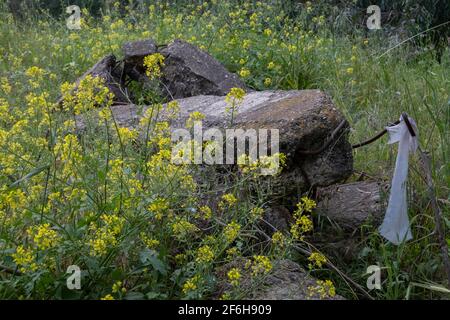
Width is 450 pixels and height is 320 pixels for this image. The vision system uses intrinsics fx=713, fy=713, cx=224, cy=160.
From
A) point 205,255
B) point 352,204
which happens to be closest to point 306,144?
point 352,204

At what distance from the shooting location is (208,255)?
8.10 ft

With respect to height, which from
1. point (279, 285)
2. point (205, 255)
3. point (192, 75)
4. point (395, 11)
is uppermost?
point (395, 11)

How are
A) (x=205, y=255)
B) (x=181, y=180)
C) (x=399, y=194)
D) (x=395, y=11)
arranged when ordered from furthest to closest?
(x=395, y=11) < (x=399, y=194) < (x=181, y=180) < (x=205, y=255)

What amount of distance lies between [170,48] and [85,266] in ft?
9.18

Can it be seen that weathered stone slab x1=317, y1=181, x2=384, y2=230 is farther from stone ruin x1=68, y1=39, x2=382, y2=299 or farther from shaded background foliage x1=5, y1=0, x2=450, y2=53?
shaded background foliage x1=5, y1=0, x2=450, y2=53

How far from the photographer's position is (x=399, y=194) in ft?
9.77

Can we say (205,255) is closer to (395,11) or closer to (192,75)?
(192,75)

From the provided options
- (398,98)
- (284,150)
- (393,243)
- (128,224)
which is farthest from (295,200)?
(398,98)

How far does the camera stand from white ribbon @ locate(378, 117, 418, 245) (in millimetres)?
2955

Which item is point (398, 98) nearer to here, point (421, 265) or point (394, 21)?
point (421, 265)

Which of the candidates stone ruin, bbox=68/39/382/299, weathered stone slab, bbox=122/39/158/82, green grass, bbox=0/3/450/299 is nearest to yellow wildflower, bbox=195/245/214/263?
green grass, bbox=0/3/450/299

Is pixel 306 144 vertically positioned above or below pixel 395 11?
below

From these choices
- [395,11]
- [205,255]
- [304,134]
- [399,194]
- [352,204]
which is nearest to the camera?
[205,255]

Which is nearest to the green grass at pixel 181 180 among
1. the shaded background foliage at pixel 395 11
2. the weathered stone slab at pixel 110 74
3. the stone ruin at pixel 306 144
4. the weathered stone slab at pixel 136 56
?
the stone ruin at pixel 306 144
